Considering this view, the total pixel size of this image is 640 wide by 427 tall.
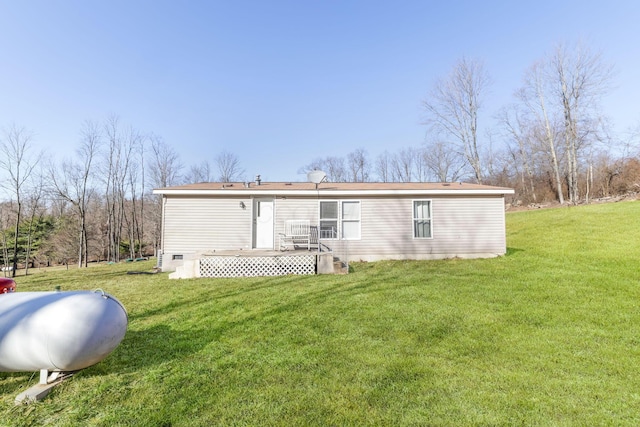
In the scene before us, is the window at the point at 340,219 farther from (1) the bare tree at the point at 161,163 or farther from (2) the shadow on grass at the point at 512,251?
(1) the bare tree at the point at 161,163

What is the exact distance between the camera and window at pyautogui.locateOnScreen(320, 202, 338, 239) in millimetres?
10328

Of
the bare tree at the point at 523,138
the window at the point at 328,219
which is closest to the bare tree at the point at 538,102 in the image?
the bare tree at the point at 523,138

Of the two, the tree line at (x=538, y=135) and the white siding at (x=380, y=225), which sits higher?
the tree line at (x=538, y=135)

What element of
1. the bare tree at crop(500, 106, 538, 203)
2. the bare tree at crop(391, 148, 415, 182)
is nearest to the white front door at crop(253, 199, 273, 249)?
the bare tree at crop(500, 106, 538, 203)

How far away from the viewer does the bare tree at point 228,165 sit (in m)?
32.9

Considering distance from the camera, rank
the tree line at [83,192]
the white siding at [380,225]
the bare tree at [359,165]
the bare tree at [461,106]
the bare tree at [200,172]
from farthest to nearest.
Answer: the bare tree at [359,165]
the bare tree at [200,172]
the bare tree at [461,106]
the tree line at [83,192]
the white siding at [380,225]

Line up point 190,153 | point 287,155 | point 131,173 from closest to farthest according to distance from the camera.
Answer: point 131,173, point 287,155, point 190,153

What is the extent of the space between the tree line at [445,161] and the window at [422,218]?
15742 millimetres

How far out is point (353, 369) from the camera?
9.94 feet

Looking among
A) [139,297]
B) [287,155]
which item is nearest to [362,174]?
[287,155]

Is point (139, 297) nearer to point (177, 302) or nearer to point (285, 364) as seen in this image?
point (177, 302)

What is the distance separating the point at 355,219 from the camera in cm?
1035

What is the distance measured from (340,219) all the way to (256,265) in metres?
3.45

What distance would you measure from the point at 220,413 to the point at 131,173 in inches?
1088
